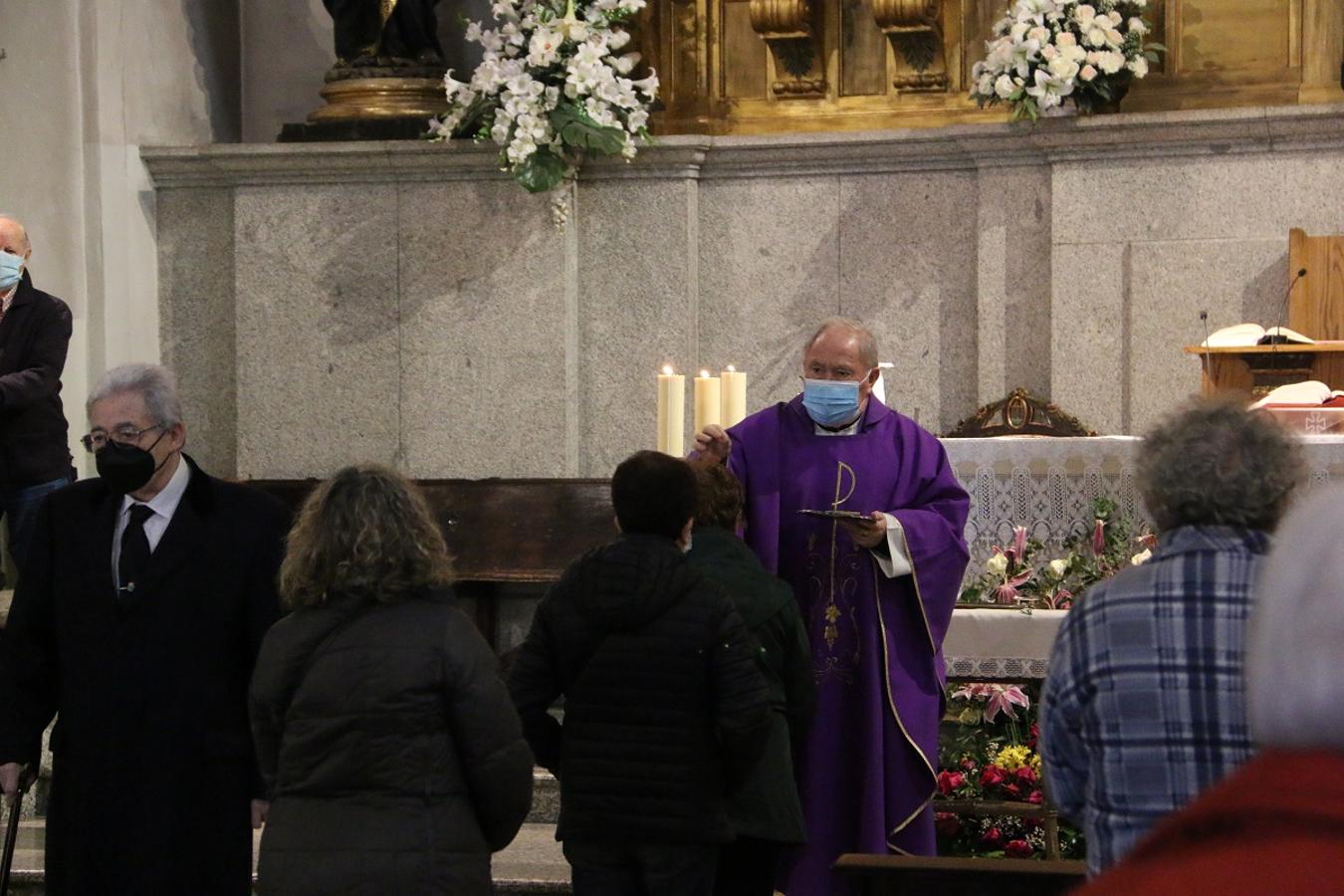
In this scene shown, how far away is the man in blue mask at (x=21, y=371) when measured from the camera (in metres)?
6.48

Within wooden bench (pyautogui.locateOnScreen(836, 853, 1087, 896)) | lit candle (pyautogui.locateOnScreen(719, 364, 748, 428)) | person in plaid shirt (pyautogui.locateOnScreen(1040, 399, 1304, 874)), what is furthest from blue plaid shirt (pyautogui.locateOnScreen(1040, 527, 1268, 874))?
lit candle (pyautogui.locateOnScreen(719, 364, 748, 428))

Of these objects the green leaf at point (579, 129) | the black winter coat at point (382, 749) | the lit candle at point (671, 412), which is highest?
the green leaf at point (579, 129)

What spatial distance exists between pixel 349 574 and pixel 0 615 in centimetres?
432

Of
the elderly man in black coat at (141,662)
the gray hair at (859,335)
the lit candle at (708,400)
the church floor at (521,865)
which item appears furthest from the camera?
the church floor at (521,865)

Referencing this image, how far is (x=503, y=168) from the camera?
27.1 ft

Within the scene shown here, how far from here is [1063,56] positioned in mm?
7574

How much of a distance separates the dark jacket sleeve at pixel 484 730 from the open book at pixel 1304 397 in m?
3.09

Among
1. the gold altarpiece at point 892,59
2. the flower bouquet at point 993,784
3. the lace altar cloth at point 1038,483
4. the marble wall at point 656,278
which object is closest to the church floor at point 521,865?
the flower bouquet at point 993,784

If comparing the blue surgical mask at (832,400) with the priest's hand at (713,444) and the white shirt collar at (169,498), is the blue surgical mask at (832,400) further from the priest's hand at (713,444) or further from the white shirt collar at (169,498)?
the white shirt collar at (169,498)

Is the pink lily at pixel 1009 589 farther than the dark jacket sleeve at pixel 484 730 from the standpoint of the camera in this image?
Yes

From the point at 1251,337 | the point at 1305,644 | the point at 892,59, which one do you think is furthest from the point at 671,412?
the point at 1305,644

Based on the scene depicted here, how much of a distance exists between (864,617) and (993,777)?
1055 mm

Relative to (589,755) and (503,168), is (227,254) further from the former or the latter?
(589,755)

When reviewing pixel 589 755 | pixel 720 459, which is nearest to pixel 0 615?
pixel 720 459
